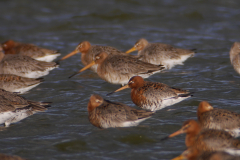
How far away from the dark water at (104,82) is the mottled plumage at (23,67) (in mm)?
359

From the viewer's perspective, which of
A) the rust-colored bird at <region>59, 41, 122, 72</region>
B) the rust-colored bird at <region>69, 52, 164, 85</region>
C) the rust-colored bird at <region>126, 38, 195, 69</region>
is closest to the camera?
the rust-colored bird at <region>69, 52, 164, 85</region>

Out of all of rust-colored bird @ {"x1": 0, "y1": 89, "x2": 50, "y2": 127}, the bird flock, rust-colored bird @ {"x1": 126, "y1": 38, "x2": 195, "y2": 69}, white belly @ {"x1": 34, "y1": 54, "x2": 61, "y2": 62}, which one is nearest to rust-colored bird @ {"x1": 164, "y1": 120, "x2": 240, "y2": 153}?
the bird flock

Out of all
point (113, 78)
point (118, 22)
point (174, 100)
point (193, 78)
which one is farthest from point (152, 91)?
point (118, 22)

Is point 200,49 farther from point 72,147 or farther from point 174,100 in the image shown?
point 72,147

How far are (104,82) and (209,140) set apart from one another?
18.2ft

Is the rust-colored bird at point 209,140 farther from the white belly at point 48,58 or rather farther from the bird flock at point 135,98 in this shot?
the white belly at point 48,58

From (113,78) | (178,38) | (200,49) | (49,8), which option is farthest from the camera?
(49,8)

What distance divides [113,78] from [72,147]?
3652mm

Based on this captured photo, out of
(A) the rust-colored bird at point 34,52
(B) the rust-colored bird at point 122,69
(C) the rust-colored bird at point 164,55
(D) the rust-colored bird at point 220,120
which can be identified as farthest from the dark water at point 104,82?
(D) the rust-colored bird at point 220,120

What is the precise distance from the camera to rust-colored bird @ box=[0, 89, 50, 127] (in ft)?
24.1

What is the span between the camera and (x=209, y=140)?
18.5 ft

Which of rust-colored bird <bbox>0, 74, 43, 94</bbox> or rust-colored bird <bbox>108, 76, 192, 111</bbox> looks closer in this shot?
rust-colored bird <bbox>108, 76, 192, 111</bbox>

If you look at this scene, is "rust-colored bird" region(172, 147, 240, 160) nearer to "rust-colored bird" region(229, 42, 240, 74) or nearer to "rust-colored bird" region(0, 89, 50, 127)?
"rust-colored bird" region(0, 89, 50, 127)

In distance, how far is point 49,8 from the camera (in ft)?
68.3
